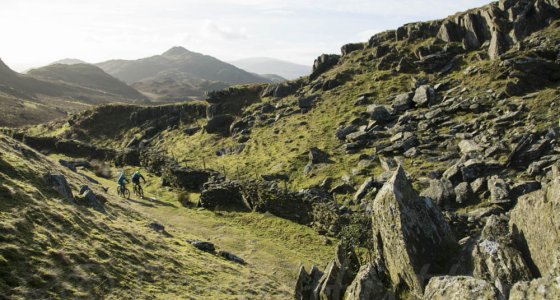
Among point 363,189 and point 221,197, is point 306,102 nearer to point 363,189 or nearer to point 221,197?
point 221,197

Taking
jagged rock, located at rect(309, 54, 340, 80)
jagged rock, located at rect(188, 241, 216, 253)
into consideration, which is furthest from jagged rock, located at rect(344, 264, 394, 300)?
jagged rock, located at rect(309, 54, 340, 80)

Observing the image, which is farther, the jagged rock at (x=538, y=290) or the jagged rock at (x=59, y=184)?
the jagged rock at (x=59, y=184)

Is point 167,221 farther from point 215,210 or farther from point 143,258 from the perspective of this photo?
point 143,258

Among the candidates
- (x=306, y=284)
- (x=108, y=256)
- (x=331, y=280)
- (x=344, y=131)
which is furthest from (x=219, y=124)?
(x=331, y=280)

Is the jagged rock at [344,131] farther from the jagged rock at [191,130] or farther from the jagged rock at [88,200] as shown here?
the jagged rock at [88,200]

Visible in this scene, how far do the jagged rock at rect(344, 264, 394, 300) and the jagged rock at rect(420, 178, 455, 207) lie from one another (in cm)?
1886

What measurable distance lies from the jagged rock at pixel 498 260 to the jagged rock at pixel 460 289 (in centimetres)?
153

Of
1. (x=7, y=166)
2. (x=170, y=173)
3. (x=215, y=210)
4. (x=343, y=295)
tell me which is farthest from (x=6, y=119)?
(x=343, y=295)

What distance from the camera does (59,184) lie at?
25.0 m

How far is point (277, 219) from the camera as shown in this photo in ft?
129

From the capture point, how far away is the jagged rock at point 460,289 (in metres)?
11.0

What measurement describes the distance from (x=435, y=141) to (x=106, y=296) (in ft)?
122

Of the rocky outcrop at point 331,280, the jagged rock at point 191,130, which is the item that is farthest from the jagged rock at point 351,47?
the rocky outcrop at point 331,280

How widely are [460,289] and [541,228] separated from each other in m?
4.26
